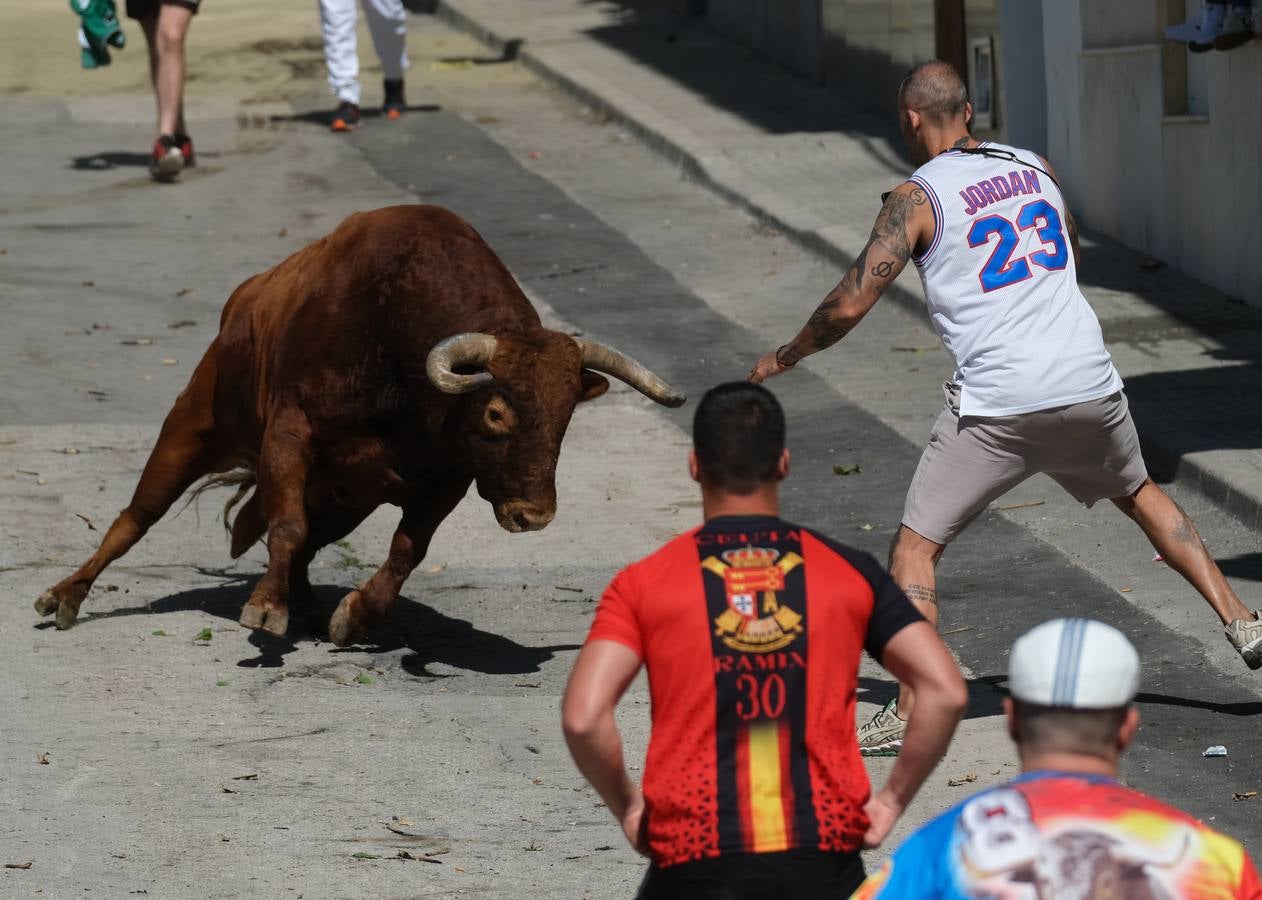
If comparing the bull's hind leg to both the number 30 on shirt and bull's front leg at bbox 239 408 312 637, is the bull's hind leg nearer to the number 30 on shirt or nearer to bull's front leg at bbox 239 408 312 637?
bull's front leg at bbox 239 408 312 637

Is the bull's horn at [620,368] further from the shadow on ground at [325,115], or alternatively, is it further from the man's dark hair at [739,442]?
the shadow on ground at [325,115]

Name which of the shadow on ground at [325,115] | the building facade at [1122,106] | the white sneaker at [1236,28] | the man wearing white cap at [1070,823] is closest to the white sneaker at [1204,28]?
the white sneaker at [1236,28]

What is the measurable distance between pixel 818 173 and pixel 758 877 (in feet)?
46.0

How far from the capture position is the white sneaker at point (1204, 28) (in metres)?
12.3

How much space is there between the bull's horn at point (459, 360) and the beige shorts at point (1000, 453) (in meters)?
1.70

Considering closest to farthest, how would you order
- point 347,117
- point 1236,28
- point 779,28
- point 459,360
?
1. point 459,360
2. point 1236,28
3. point 347,117
4. point 779,28

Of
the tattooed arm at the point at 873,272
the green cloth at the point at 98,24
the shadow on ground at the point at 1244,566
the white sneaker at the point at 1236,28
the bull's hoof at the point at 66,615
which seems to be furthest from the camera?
the green cloth at the point at 98,24

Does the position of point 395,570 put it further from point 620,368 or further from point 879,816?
point 879,816

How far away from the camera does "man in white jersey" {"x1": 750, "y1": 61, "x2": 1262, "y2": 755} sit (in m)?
6.66

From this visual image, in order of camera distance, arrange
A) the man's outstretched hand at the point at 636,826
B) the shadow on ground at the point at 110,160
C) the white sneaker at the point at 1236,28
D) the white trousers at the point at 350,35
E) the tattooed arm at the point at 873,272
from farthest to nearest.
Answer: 1. the white trousers at the point at 350,35
2. the shadow on ground at the point at 110,160
3. the white sneaker at the point at 1236,28
4. the tattooed arm at the point at 873,272
5. the man's outstretched hand at the point at 636,826

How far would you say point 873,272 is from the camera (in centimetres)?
663

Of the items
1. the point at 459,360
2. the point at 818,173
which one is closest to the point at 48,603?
the point at 459,360

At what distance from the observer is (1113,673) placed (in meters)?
3.13

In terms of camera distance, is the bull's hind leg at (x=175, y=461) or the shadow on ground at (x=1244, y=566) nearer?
the shadow on ground at (x=1244, y=566)
